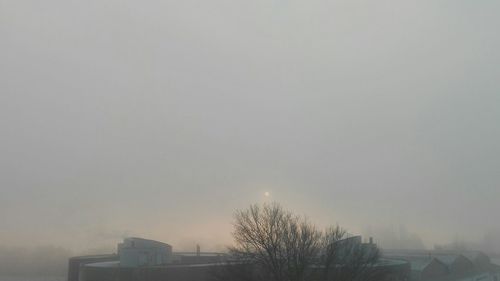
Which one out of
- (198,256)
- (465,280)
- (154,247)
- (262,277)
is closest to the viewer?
(262,277)

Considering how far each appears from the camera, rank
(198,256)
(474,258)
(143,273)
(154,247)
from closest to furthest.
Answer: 1. (143,273)
2. (154,247)
3. (198,256)
4. (474,258)

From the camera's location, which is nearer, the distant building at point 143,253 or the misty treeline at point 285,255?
the misty treeline at point 285,255

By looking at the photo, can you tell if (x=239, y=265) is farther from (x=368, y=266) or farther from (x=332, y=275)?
(x=368, y=266)

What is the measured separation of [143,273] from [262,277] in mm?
26175

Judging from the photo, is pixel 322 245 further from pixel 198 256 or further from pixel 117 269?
pixel 198 256

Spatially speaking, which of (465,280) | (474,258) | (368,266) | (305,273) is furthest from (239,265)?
(474,258)

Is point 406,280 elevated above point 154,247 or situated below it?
below

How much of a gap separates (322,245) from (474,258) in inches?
2831

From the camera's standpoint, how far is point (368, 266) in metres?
37.1

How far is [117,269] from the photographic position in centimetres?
5766

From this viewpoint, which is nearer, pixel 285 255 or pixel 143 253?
pixel 285 255

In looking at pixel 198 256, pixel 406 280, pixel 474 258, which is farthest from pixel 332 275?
pixel 474 258

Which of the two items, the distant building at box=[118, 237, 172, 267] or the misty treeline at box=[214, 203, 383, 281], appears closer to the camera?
the misty treeline at box=[214, 203, 383, 281]

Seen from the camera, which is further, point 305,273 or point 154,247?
point 154,247
